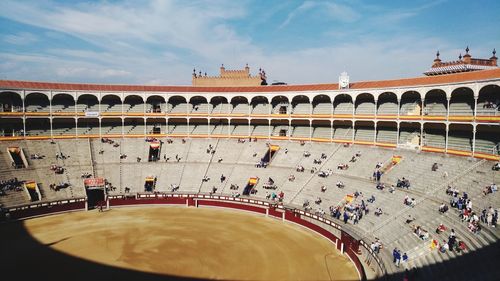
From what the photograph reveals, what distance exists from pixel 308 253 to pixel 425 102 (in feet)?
96.6

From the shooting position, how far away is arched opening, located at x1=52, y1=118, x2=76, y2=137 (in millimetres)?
57469

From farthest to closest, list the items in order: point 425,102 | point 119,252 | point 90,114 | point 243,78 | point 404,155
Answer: point 243,78 < point 90,114 < point 425,102 < point 404,155 < point 119,252

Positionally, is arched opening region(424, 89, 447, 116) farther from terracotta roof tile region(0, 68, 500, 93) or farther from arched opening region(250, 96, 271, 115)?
arched opening region(250, 96, 271, 115)

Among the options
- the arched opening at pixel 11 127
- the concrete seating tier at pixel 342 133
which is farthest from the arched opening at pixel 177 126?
the concrete seating tier at pixel 342 133

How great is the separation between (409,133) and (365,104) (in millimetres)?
8614

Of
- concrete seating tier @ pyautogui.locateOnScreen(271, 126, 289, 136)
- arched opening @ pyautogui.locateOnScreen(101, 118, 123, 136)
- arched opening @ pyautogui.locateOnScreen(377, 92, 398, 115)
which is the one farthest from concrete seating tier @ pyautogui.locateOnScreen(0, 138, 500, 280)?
arched opening @ pyautogui.locateOnScreen(377, 92, 398, 115)

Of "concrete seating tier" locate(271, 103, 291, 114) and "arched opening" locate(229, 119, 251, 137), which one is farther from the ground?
"concrete seating tier" locate(271, 103, 291, 114)

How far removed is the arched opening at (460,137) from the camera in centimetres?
4063

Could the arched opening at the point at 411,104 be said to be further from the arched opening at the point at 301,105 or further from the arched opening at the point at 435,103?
the arched opening at the point at 301,105

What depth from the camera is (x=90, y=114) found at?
5906cm

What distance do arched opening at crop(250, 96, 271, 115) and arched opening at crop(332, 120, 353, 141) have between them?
12.5 m

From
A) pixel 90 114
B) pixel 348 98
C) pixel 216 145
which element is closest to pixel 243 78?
pixel 216 145

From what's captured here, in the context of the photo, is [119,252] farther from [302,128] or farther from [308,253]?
[302,128]

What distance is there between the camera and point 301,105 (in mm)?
61562
